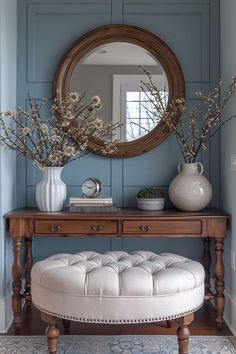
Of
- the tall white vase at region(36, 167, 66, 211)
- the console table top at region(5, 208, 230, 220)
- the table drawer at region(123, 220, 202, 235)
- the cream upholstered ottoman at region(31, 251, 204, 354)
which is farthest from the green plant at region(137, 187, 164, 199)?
the cream upholstered ottoman at region(31, 251, 204, 354)

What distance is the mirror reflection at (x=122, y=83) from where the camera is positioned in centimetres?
289

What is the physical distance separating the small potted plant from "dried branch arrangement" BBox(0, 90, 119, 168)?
A: 1.25 ft

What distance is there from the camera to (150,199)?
2.65 metres

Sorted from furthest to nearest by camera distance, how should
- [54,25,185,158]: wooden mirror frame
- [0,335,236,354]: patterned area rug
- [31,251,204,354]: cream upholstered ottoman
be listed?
[54,25,185,158]: wooden mirror frame → [0,335,236,354]: patterned area rug → [31,251,204,354]: cream upholstered ottoman

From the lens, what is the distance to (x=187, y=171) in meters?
2.68

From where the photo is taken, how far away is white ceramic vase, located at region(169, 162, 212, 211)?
8.54 ft

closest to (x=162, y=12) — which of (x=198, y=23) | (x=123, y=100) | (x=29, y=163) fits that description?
(x=198, y=23)

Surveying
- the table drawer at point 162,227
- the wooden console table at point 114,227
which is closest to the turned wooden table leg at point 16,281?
the wooden console table at point 114,227

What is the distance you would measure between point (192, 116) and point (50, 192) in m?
1.07

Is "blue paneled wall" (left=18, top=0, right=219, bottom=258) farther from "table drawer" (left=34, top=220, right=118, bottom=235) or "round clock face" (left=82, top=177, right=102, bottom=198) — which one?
"table drawer" (left=34, top=220, right=118, bottom=235)

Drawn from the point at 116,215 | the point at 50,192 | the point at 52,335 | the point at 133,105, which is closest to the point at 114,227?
the point at 116,215

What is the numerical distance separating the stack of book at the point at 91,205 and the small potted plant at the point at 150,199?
0.20 metres

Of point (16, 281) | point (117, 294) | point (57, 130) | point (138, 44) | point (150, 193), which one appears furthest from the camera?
point (138, 44)

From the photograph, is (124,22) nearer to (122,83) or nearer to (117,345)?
(122,83)
